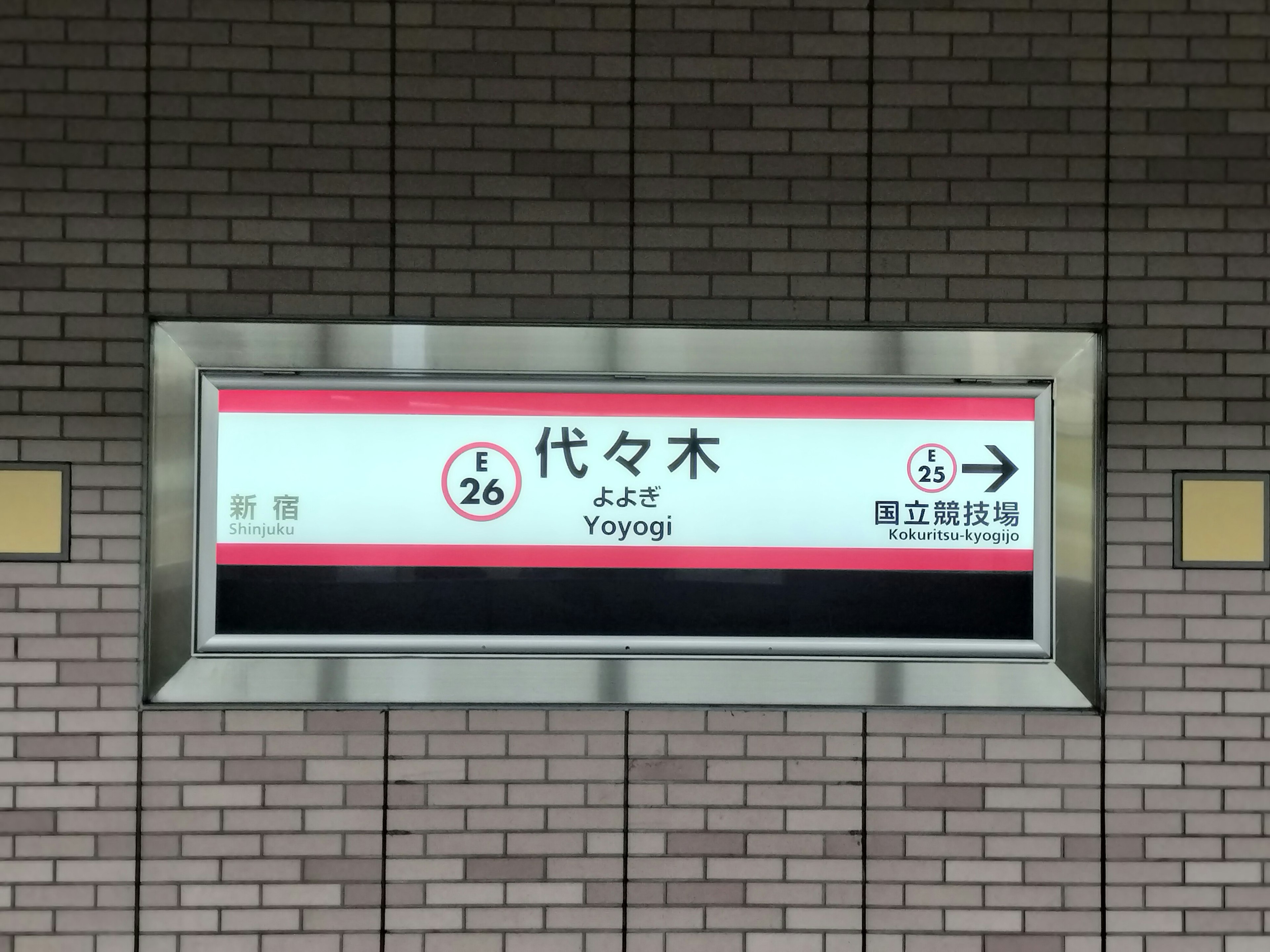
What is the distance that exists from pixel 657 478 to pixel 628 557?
27cm

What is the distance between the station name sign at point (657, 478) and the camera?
9.91ft

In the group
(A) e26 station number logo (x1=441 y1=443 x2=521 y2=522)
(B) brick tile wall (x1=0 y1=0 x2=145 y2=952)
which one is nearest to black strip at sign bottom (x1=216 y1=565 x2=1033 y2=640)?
(A) e26 station number logo (x1=441 y1=443 x2=521 y2=522)

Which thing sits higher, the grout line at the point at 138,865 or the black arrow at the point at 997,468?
the black arrow at the point at 997,468

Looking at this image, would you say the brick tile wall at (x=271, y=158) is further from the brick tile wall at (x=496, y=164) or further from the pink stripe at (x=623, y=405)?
the pink stripe at (x=623, y=405)

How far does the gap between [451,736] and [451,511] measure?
2.29 ft

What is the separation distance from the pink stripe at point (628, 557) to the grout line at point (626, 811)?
49cm

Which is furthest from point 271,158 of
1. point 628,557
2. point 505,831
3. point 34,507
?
point 505,831

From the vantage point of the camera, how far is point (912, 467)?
3045 mm

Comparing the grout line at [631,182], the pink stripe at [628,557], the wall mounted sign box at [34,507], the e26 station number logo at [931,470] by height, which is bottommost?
the pink stripe at [628,557]

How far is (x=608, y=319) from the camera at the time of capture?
3.01 metres

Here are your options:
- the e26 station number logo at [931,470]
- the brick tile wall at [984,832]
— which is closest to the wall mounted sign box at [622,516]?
the e26 station number logo at [931,470]

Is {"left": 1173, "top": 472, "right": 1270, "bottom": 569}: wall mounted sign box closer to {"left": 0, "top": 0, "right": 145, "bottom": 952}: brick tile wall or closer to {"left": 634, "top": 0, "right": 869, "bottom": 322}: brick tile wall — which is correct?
{"left": 634, "top": 0, "right": 869, "bottom": 322}: brick tile wall

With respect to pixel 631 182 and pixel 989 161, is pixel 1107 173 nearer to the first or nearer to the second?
pixel 989 161

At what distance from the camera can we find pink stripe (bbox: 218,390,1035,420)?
→ 3.01 metres
